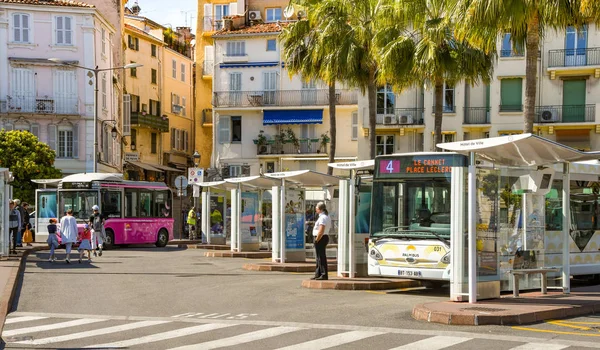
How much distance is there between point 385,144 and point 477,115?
5.63 meters

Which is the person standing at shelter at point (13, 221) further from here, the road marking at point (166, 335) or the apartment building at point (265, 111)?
the apartment building at point (265, 111)

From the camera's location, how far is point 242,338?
43.4 feet

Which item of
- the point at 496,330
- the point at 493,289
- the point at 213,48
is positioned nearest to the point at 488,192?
the point at 493,289

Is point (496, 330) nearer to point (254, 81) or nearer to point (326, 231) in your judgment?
point (326, 231)

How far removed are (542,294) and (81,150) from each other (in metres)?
43.3

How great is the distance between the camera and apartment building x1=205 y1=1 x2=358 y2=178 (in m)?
61.9

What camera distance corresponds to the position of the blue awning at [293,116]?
→ 203 ft

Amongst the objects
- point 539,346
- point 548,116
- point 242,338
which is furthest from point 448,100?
point 539,346

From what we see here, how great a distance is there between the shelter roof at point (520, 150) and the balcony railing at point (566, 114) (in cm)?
3192

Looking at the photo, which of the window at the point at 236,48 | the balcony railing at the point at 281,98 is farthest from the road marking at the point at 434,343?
the window at the point at 236,48

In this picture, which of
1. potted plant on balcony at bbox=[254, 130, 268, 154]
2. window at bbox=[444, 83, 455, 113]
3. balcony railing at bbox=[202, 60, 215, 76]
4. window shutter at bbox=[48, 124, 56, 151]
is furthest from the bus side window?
balcony railing at bbox=[202, 60, 215, 76]

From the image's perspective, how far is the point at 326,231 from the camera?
22.3m

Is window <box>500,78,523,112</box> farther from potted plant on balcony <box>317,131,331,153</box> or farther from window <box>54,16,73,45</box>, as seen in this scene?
window <box>54,16,73,45</box>

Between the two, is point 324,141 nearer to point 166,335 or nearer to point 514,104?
point 514,104
